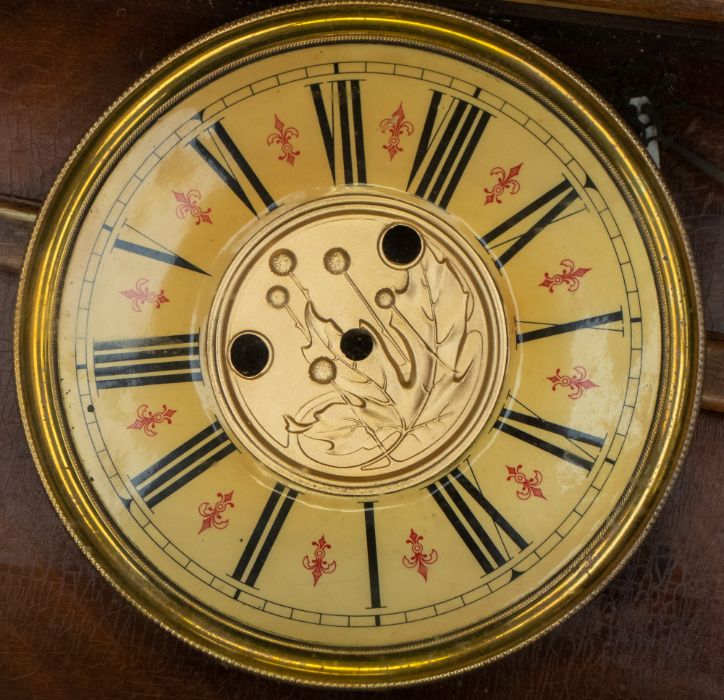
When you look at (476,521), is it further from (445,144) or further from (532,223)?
(445,144)

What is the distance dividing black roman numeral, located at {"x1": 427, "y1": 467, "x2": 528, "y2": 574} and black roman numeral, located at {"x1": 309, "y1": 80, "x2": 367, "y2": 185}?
576 millimetres

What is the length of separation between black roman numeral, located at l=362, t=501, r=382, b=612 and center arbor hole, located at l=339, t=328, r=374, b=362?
266mm

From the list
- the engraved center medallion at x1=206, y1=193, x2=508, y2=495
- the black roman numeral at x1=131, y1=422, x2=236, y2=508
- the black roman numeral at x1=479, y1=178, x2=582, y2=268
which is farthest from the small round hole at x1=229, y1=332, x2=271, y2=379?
the black roman numeral at x1=479, y1=178, x2=582, y2=268

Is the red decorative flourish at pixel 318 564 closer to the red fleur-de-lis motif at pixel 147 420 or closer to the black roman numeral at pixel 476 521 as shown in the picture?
the black roman numeral at pixel 476 521

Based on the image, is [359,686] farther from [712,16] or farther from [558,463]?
[712,16]

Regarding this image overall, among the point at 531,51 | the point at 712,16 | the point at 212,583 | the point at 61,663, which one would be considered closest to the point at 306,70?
the point at 531,51

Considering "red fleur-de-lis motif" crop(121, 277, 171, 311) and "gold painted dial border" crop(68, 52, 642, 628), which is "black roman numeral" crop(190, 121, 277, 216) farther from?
"red fleur-de-lis motif" crop(121, 277, 171, 311)

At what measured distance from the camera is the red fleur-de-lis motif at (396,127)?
1433 millimetres

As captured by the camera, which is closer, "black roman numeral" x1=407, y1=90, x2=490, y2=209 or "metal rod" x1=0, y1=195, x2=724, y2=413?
"black roman numeral" x1=407, y1=90, x2=490, y2=209

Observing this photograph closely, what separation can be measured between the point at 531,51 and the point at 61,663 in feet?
4.64

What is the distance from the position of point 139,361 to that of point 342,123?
1.77 feet

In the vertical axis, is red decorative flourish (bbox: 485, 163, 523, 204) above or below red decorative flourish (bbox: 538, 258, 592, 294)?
above

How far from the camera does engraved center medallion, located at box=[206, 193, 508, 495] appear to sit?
1.48 m

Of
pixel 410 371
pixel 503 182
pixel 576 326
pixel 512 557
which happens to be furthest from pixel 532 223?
pixel 512 557
